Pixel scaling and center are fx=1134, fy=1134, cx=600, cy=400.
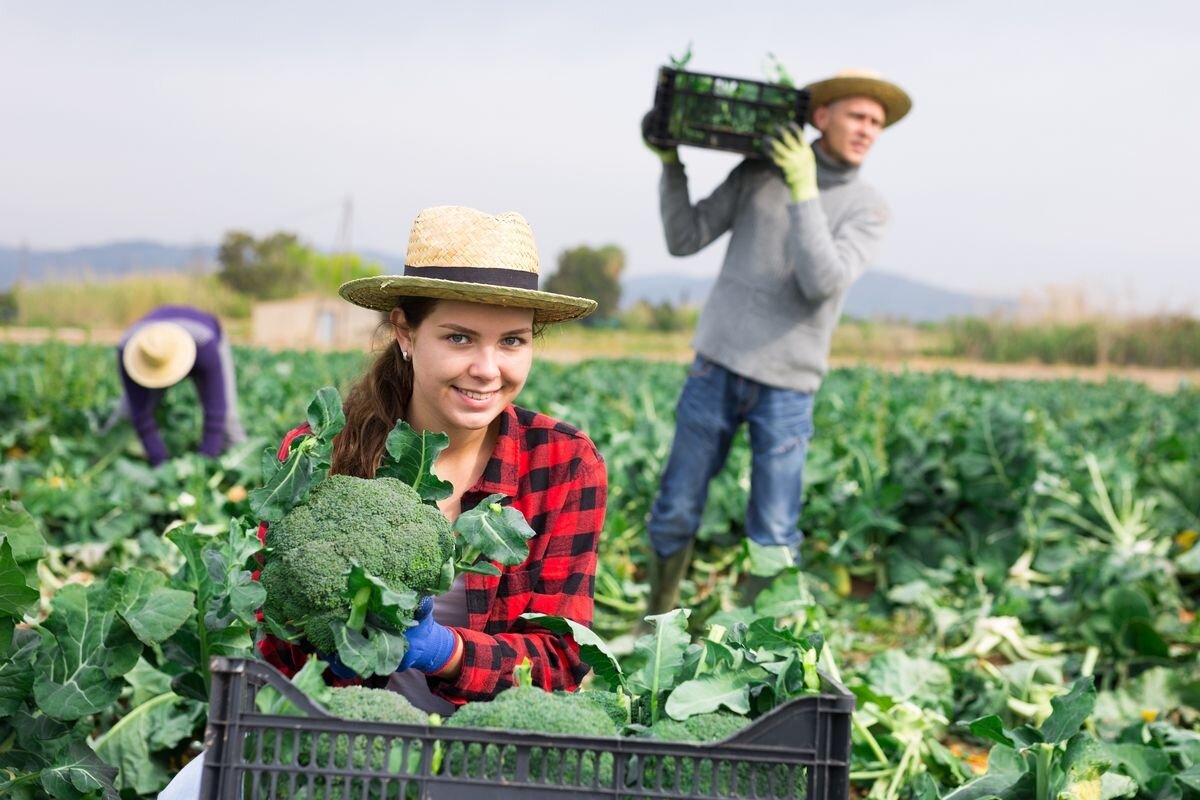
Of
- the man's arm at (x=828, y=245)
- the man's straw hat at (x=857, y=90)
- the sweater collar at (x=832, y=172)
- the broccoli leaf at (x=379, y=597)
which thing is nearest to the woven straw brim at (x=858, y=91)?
the man's straw hat at (x=857, y=90)

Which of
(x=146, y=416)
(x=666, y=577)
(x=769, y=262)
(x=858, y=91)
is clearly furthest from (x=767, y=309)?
(x=146, y=416)

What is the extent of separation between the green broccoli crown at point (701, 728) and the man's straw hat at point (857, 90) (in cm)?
333

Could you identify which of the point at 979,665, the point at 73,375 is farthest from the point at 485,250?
the point at 73,375

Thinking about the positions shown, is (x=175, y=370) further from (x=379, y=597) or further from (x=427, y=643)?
(x=379, y=597)

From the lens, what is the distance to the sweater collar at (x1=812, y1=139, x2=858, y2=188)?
4.50 m

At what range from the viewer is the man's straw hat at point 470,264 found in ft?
6.38

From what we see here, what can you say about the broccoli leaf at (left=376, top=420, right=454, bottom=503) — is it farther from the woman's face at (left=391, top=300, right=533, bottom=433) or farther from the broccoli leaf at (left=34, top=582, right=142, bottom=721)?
the broccoli leaf at (left=34, top=582, right=142, bottom=721)

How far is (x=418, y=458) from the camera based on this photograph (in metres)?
1.81

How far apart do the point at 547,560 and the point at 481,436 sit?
0.27 meters

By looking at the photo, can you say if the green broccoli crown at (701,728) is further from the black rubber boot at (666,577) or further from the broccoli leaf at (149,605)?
the black rubber boot at (666,577)

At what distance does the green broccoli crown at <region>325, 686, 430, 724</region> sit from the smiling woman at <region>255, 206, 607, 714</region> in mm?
345

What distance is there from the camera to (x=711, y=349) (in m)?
4.48

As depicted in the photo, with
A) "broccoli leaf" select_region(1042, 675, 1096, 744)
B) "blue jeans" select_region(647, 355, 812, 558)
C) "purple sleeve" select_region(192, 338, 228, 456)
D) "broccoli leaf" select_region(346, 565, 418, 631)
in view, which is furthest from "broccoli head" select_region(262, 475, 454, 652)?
"purple sleeve" select_region(192, 338, 228, 456)

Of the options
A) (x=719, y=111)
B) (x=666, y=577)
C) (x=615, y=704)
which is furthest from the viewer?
(x=666, y=577)
